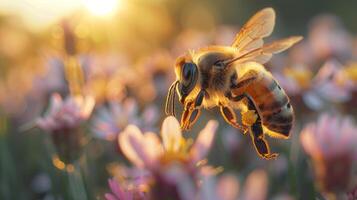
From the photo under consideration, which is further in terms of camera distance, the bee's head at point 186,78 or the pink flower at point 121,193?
the bee's head at point 186,78

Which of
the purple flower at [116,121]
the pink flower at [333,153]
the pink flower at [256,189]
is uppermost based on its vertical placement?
the pink flower at [256,189]

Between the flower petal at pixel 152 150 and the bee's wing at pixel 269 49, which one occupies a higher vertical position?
the bee's wing at pixel 269 49

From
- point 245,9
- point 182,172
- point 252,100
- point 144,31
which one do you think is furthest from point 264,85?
point 245,9

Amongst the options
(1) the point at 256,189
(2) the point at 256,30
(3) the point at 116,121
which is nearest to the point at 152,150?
(1) the point at 256,189

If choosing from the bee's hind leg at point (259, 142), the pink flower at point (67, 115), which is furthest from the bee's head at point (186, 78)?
the pink flower at point (67, 115)

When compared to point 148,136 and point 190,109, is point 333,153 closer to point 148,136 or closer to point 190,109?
point 190,109

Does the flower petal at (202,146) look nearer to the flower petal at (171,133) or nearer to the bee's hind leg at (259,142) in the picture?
the flower petal at (171,133)

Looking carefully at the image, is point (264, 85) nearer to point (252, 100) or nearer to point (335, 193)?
point (252, 100)

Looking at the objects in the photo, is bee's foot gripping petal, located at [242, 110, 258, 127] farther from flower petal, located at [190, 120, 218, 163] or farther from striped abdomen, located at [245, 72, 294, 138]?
flower petal, located at [190, 120, 218, 163]
